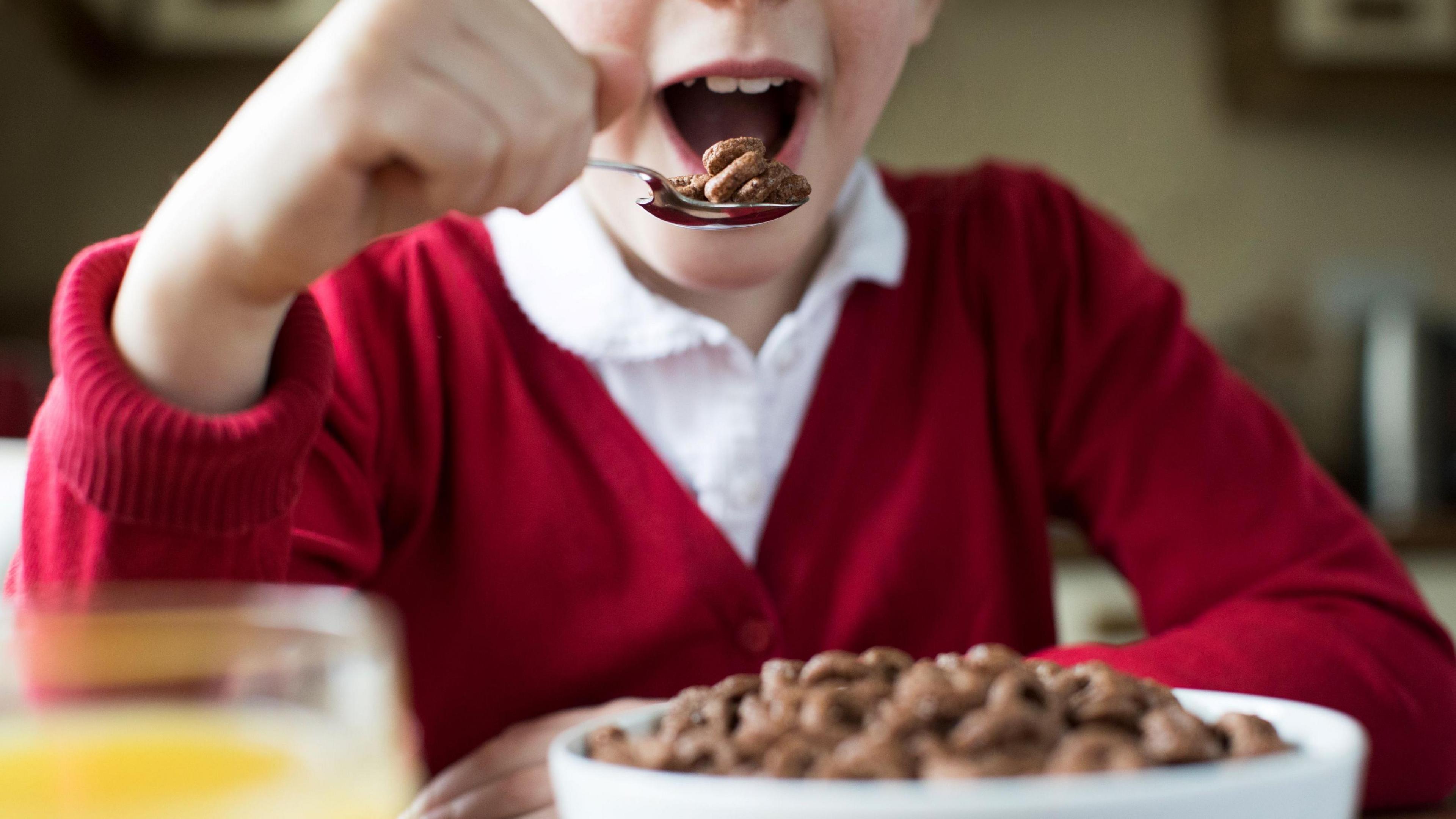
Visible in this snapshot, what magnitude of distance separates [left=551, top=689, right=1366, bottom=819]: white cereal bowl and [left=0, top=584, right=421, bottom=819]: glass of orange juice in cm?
10

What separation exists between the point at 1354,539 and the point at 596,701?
1.81ft

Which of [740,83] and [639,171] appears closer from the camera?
[639,171]

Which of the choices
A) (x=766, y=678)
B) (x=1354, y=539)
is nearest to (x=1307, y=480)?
(x=1354, y=539)

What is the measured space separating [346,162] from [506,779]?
0.33m

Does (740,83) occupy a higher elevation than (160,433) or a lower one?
higher

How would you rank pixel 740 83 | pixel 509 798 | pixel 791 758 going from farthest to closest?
pixel 740 83 < pixel 509 798 < pixel 791 758

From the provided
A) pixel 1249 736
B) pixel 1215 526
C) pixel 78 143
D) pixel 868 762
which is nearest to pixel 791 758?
pixel 868 762

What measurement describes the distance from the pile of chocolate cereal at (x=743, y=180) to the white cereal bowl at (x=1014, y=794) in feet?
1.30

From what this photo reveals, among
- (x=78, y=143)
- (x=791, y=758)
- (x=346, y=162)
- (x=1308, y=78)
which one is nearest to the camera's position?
(x=791, y=758)

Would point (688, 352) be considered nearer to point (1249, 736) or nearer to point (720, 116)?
point (720, 116)

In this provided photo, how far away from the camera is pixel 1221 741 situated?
Result: 0.43 meters

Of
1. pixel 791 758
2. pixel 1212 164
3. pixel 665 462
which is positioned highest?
pixel 791 758

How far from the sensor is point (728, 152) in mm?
737

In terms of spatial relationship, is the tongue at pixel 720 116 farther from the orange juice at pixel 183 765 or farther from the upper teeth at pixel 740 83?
the orange juice at pixel 183 765
